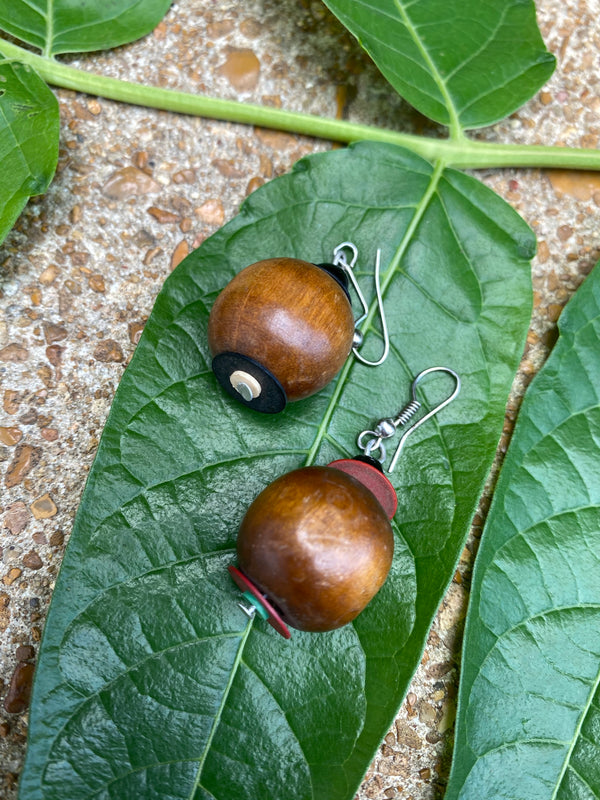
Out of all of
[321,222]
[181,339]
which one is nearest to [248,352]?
[181,339]

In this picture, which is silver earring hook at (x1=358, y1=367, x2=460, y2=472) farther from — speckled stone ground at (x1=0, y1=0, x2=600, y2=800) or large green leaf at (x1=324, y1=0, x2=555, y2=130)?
large green leaf at (x1=324, y1=0, x2=555, y2=130)

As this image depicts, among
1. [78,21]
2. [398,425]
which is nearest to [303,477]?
[398,425]

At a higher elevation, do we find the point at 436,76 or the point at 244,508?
the point at 436,76

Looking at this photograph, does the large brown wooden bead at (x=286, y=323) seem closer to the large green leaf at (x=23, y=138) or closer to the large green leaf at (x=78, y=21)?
the large green leaf at (x=23, y=138)

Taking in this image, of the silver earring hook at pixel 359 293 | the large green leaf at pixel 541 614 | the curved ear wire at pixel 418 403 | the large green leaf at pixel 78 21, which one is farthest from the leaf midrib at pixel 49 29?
the large green leaf at pixel 541 614

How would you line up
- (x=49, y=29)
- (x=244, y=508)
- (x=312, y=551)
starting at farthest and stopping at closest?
(x=49, y=29), (x=244, y=508), (x=312, y=551)

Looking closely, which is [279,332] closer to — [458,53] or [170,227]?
[170,227]

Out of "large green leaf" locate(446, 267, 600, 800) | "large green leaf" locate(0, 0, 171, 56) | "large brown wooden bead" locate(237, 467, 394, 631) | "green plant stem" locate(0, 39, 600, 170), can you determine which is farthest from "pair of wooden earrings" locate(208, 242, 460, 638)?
"large green leaf" locate(0, 0, 171, 56)
